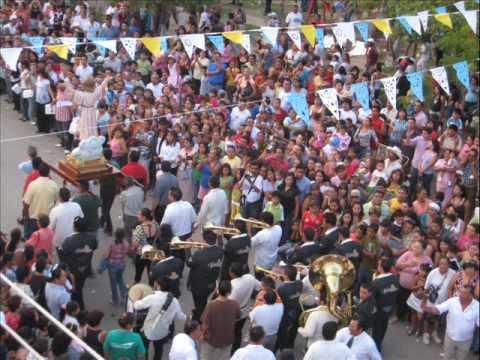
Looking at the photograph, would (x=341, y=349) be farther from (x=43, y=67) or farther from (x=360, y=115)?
(x=43, y=67)

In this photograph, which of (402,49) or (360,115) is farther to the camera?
(402,49)

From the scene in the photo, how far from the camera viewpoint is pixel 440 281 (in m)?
12.1

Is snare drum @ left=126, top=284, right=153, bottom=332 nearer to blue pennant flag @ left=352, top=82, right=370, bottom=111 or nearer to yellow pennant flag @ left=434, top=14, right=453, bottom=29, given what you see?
blue pennant flag @ left=352, top=82, right=370, bottom=111

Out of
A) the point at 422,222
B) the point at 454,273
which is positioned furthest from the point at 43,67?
the point at 454,273

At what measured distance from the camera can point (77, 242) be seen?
1205cm

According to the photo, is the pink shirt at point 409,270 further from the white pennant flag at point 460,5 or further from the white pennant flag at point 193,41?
the white pennant flag at point 460,5

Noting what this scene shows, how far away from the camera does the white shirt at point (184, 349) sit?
9656 millimetres

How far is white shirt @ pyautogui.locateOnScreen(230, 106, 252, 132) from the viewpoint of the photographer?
17219 millimetres

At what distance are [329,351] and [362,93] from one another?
7647mm

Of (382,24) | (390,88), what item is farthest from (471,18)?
(390,88)

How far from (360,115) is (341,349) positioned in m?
7.93

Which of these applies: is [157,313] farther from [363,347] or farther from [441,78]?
[441,78]

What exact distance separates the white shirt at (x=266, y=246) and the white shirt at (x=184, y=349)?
10.1ft

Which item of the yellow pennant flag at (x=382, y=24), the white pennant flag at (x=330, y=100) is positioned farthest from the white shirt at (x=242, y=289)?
the yellow pennant flag at (x=382, y=24)
